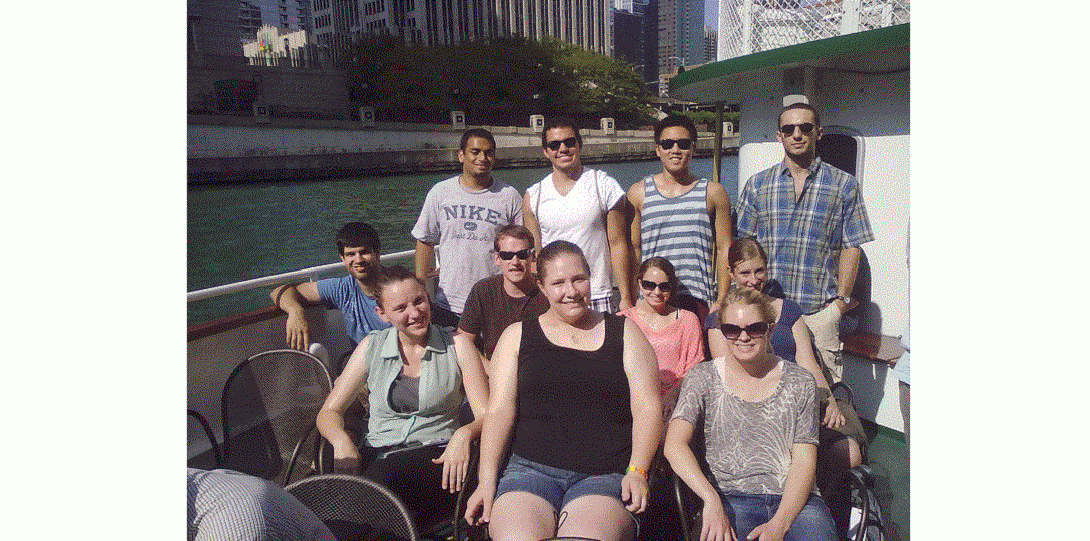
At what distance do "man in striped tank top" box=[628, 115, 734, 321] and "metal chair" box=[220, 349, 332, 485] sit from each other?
137 centimetres

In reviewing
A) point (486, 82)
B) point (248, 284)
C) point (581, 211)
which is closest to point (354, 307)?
point (248, 284)

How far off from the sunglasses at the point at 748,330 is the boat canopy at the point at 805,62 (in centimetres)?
172

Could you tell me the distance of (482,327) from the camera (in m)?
2.60

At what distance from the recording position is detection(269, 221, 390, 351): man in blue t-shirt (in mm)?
2805

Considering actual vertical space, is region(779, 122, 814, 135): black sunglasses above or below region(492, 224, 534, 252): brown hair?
above

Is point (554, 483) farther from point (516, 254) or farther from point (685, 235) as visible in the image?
point (685, 235)

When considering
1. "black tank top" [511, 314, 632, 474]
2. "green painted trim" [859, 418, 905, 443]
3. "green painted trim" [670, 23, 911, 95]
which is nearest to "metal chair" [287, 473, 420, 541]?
"black tank top" [511, 314, 632, 474]

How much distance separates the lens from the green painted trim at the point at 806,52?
3016 mm

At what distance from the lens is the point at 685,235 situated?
9.46ft

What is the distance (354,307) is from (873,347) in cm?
223

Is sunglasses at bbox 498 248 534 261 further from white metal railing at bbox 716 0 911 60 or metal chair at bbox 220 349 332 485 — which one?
white metal railing at bbox 716 0 911 60

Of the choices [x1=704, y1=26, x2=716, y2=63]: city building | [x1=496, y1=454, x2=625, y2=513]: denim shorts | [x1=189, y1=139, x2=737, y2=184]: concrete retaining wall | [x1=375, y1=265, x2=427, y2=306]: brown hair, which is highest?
[x1=189, y1=139, x2=737, y2=184]: concrete retaining wall

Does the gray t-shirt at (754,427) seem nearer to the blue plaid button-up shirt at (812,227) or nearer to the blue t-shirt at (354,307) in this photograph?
the blue plaid button-up shirt at (812,227)
